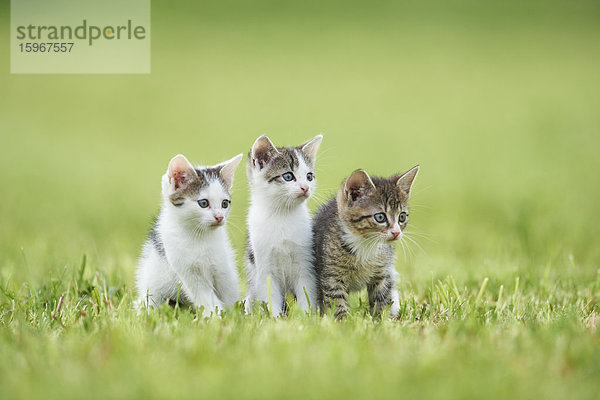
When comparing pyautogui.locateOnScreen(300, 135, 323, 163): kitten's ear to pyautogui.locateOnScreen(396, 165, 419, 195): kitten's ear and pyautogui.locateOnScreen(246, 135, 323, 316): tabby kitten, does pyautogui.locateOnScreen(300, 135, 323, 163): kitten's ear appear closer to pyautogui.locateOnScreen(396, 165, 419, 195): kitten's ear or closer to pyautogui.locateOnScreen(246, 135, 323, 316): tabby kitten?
pyautogui.locateOnScreen(246, 135, 323, 316): tabby kitten

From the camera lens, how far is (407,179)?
4371 mm

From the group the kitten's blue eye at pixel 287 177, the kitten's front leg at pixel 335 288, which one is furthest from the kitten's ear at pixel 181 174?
the kitten's front leg at pixel 335 288

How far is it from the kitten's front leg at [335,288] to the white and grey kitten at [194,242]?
27.3 inches

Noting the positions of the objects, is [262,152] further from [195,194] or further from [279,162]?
[195,194]

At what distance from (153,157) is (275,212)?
33.1 feet

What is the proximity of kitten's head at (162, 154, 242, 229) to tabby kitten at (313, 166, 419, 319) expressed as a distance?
29.6 inches

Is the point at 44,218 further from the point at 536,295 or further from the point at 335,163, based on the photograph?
the point at 536,295

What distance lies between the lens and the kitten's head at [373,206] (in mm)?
4141

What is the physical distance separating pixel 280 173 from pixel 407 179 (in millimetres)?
882

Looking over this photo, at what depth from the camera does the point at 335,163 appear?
12227 mm

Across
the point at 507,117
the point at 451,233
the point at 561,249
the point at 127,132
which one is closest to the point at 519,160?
the point at 507,117

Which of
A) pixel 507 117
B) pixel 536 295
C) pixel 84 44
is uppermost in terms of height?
pixel 84 44

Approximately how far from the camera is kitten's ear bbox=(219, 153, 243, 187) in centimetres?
446

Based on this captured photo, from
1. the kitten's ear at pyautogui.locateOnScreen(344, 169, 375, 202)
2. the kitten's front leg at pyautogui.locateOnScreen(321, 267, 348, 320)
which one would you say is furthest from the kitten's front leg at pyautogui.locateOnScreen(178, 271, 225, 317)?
the kitten's ear at pyautogui.locateOnScreen(344, 169, 375, 202)
